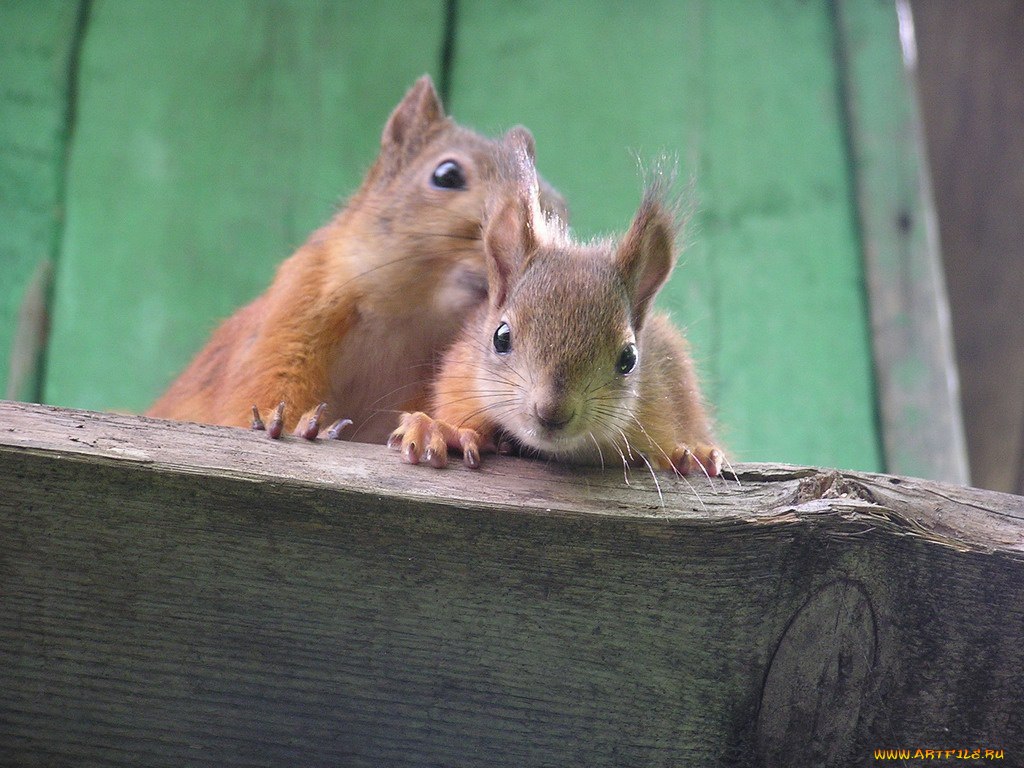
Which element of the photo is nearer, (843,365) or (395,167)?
(395,167)

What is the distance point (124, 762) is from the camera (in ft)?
4.16

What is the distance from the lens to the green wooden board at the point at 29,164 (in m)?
2.65

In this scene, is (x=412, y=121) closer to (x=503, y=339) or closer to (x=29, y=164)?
(x=503, y=339)

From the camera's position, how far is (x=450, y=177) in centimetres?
211

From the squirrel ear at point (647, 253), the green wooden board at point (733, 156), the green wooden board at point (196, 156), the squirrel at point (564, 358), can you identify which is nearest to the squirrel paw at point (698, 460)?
the squirrel at point (564, 358)

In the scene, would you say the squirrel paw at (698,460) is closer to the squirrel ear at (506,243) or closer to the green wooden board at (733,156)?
the squirrel ear at (506,243)

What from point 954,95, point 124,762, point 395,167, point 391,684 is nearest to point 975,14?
point 954,95

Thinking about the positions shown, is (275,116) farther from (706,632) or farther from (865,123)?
(706,632)

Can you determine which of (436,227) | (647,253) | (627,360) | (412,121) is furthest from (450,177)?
(627,360)

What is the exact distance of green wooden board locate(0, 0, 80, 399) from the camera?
2.65 m

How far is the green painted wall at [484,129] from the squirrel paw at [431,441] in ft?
4.43

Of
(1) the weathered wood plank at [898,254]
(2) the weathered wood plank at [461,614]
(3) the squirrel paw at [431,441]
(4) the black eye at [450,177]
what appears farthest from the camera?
(1) the weathered wood plank at [898,254]

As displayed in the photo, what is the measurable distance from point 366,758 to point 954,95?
3.14 metres

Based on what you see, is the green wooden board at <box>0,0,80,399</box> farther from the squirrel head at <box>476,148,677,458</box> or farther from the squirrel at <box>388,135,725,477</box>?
the squirrel head at <box>476,148,677,458</box>
